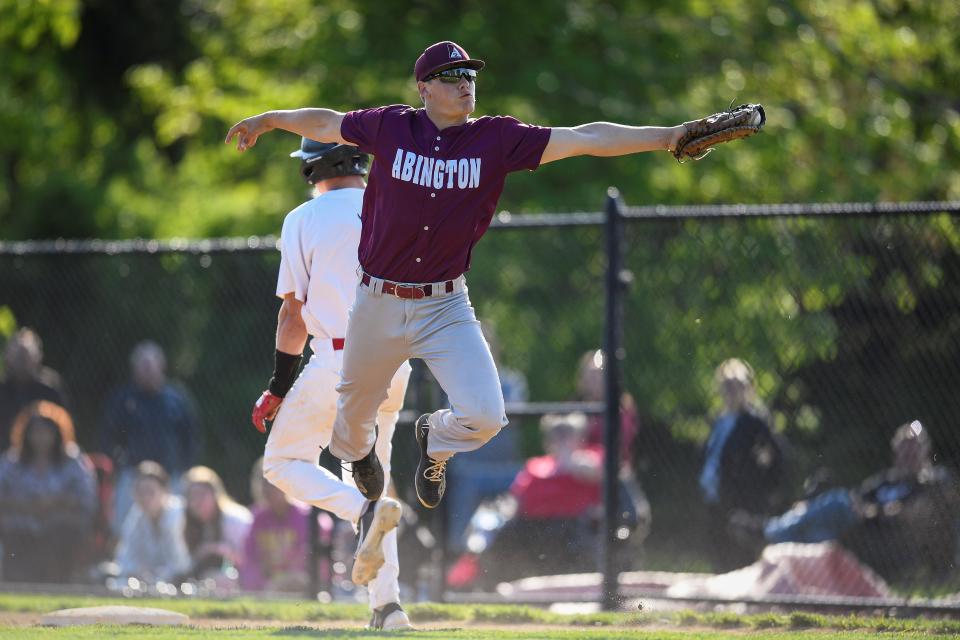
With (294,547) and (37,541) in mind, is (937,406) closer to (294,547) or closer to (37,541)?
(294,547)

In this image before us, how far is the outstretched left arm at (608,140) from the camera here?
6082 millimetres

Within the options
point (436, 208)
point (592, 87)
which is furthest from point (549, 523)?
point (592, 87)

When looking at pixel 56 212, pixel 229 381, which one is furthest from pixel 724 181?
pixel 56 212

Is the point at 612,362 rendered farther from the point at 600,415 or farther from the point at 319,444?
the point at 319,444

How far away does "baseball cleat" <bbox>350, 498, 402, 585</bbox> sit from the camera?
6.52m

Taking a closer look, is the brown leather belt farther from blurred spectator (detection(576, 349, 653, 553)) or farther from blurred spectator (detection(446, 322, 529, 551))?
blurred spectator (detection(446, 322, 529, 551))

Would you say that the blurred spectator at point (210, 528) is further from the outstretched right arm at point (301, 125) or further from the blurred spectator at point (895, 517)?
the outstretched right arm at point (301, 125)

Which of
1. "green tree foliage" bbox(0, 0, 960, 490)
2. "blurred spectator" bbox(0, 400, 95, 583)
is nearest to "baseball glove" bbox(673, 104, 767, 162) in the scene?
"green tree foliage" bbox(0, 0, 960, 490)

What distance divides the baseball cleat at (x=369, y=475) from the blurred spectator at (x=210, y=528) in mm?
3610

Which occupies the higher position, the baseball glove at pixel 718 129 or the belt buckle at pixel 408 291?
the baseball glove at pixel 718 129

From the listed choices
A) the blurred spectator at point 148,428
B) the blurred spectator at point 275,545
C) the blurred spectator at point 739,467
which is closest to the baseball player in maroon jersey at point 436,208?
the blurred spectator at point 739,467

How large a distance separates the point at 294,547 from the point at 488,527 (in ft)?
4.40

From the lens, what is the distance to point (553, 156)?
6.17m

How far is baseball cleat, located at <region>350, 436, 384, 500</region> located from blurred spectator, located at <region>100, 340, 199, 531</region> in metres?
4.00
